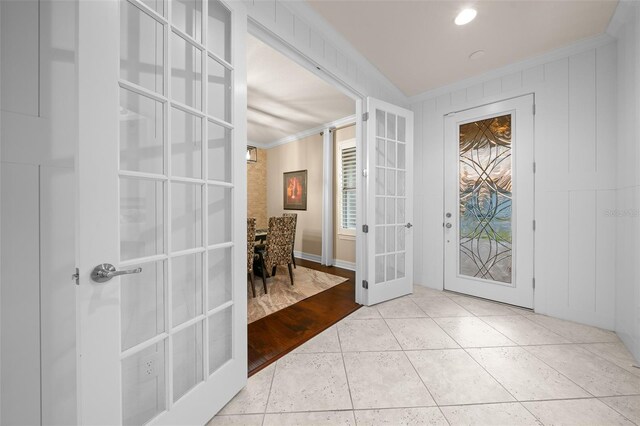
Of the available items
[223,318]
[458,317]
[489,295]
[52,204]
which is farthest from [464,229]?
[52,204]

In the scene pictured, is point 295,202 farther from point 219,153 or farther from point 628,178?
point 628,178

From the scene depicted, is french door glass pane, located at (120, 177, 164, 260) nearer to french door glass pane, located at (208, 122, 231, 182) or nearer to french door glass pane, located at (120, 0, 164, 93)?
french door glass pane, located at (208, 122, 231, 182)

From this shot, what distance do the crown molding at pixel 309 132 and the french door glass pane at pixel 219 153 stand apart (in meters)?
3.19

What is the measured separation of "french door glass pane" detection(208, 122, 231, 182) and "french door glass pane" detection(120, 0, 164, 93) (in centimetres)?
30

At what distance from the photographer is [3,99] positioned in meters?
0.81

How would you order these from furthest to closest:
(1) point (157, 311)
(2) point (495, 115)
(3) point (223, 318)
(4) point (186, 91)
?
1. (2) point (495, 115)
2. (3) point (223, 318)
3. (4) point (186, 91)
4. (1) point (157, 311)

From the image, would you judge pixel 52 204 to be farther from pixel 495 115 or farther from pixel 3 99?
pixel 495 115

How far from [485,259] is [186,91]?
10.8ft

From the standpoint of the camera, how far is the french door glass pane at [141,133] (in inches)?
38.4

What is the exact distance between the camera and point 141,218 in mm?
1026

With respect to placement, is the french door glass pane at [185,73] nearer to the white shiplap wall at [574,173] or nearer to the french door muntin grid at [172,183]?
the french door muntin grid at [172,183]

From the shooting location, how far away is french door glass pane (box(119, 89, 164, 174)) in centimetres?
97

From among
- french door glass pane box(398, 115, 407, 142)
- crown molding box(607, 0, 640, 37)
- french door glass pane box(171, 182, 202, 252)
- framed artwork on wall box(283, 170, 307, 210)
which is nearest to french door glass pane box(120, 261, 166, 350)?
french door glass pane box(171, 182, 202, 252)

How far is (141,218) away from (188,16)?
3.40 feet
